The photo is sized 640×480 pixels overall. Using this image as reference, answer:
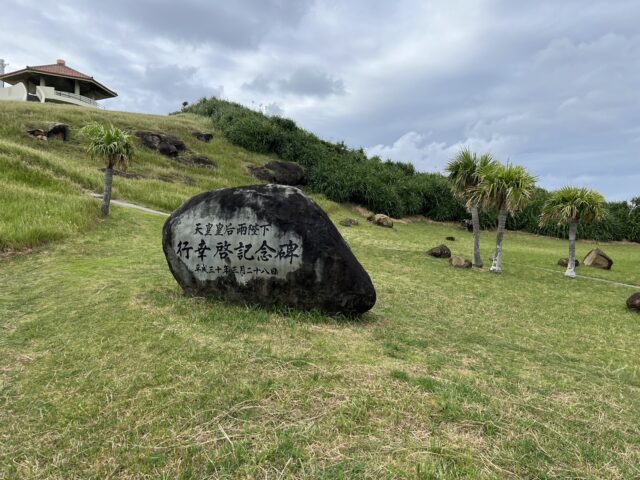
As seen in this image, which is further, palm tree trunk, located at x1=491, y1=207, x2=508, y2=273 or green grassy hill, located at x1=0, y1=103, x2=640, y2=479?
palm tree trunk, located at x1=491, y1=207, x2=508, y2=273

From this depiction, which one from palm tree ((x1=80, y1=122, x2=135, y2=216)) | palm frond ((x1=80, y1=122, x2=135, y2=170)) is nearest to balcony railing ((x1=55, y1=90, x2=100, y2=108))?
palm tree ((x1=80, y1=122, x2=135, y2=216))

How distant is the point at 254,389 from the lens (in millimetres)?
4703

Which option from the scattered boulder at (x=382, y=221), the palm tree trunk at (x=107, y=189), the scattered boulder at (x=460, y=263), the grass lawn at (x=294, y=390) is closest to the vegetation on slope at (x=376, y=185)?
the scattered boulder at (x=382, y=221)

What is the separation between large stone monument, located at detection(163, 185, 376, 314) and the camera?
7.72 metres

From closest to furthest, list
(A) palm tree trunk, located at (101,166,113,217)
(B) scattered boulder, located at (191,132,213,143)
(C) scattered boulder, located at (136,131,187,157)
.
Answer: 1. (A) palm tree trunk, located at (101,166,113,217)
2. (C) scattered boulder, located at (136,131,187,157)
3. (B) scattered boulder, located at (191,132,213,143)

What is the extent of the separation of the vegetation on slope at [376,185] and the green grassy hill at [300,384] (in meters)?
24.1

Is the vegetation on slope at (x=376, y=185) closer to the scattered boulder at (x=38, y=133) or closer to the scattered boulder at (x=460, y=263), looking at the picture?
the scattered boulder at (x=38, y=133)

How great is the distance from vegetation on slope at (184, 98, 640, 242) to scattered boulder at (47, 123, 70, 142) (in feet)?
50.7

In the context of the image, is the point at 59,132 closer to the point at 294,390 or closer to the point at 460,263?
the point at 460,263

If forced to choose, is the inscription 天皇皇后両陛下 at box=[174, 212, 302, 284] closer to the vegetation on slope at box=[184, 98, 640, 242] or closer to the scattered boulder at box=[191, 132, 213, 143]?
the vegetation on slope at box=[184, 98, 640, 242]

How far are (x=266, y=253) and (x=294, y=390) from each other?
353 centimetres

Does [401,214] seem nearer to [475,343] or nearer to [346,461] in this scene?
[475,343]

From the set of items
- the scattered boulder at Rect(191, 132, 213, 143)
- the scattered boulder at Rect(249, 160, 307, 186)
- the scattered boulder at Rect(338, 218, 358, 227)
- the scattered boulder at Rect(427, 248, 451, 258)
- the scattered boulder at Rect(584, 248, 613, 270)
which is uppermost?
the scattered boulder at Rect(191, 132, 213, 143)

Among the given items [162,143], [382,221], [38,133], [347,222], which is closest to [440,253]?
[347,222]
